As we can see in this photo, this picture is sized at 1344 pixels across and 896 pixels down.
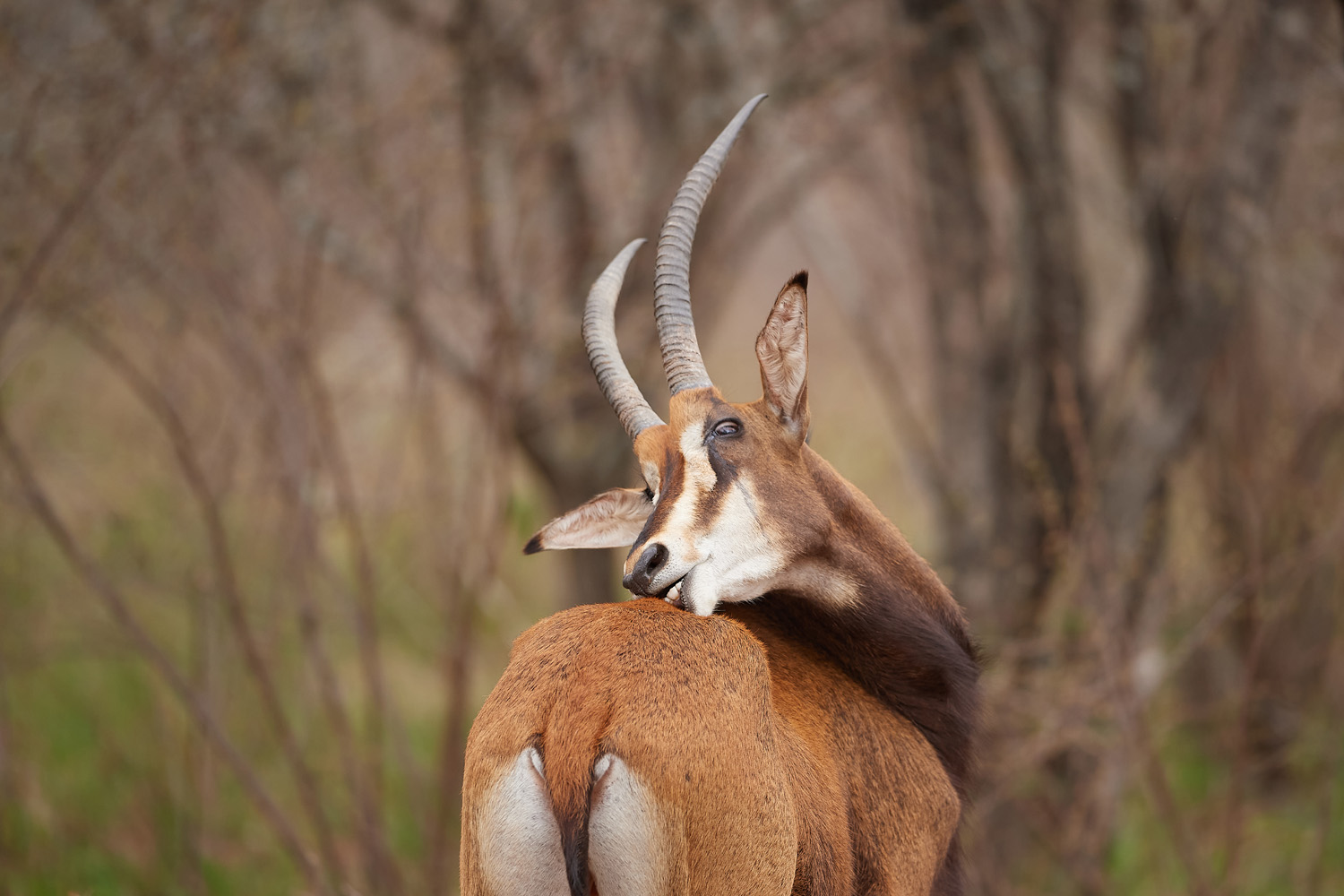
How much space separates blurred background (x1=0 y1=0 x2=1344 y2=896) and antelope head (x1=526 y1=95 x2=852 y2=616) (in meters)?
2.03

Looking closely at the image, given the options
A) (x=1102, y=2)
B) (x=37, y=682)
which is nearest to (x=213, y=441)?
(x=37, y=682)

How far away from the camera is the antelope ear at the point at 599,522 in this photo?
257cm

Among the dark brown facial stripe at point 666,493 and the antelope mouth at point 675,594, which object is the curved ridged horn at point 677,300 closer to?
the dark brown facial stripe at point 666,493

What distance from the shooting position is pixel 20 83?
4.51 meters

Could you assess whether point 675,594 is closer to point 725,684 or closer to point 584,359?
point 725,684

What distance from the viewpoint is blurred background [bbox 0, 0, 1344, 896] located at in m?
4.76

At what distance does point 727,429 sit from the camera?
2.42 m

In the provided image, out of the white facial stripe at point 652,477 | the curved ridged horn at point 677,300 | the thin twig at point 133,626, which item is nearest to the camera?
the white facial stripe at point 652,477

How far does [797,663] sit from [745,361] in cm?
889

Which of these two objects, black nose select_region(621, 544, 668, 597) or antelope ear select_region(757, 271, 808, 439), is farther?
antelope ear select_region(757, 271, 808, 439)

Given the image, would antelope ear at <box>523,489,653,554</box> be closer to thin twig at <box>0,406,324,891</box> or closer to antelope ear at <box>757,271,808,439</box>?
antelope ear at <box>757,271,808,439</box>

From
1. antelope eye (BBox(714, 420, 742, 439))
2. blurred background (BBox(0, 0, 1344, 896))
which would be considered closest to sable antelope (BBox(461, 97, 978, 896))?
antelope eye (BBox(714, 420, 742, 439))

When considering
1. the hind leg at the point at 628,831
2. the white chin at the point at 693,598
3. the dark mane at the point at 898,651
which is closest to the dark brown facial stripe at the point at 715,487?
the white chin at the point at 693,598

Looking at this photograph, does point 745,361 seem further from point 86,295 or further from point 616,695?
point 616,695
